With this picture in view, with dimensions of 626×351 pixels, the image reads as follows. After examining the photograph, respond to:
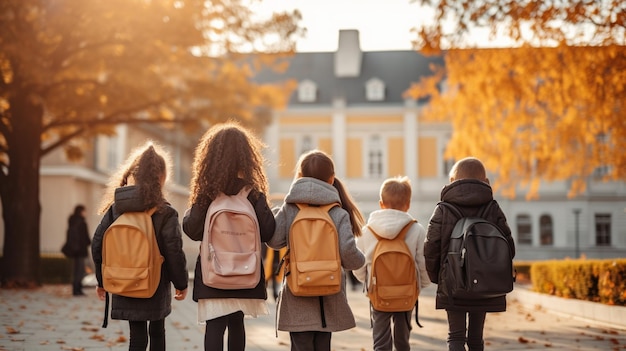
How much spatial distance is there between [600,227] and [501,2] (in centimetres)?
3901

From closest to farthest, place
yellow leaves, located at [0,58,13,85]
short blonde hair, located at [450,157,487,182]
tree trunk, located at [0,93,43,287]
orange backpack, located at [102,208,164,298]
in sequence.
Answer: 1. orange backpack, located at [102,208,164,298]
2. short blonde hair, located at [450,157,487,182]
3. yellow leaves, located at [0,58,13,85]
4. tree trunk, located at [0,93,43,287]

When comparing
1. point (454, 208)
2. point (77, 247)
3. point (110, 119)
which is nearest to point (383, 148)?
point (110, 119)

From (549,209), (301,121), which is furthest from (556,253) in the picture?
(301,121)

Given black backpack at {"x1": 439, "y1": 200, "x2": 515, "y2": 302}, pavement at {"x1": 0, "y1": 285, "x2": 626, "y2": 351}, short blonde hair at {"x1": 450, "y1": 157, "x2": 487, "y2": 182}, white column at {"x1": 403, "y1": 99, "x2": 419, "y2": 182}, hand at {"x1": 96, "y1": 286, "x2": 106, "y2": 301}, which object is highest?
white column at {"x1": 403, "y1": 99, "x2": 419, "y2": 182}

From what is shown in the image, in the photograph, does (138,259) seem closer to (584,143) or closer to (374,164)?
(584,143)

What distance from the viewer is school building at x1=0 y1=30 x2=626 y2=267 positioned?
51750mm

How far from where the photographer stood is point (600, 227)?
5172cm

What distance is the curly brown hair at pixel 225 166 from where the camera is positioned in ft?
19.5

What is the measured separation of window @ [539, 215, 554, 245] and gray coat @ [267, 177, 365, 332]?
48.2 meters

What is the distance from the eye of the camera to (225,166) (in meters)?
5.94

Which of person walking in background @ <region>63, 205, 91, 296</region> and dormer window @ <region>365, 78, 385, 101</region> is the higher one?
dormer window @ <region>365, 78, 385, 101</region>

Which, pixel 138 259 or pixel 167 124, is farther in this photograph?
pixel 167 124

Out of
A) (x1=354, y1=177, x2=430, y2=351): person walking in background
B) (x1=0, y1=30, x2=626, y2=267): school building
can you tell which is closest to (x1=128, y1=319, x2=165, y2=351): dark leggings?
(x1=354, y1=177, x2=430, y2=351): person walking in background

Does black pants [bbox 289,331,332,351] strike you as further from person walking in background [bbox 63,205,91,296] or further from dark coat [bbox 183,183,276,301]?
person walking in background [bbox 63,205,91,296]
